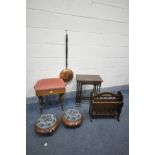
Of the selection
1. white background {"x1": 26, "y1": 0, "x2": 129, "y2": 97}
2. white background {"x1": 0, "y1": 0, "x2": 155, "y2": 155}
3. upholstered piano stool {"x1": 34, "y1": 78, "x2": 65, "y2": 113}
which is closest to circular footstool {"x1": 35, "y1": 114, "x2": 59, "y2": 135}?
upholstered piano stool {"x1": 34, "y1": 78, "x2": 65, "y2": 113}

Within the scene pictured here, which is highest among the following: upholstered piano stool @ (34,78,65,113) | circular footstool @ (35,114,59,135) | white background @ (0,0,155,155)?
white background @ (0,0,155,155)

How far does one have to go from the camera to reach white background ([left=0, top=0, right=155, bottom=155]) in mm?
451

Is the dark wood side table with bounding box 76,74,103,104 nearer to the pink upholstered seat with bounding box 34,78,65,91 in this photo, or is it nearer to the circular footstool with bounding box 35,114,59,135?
the pink upholstered seat with bounding box 34,78,65,91

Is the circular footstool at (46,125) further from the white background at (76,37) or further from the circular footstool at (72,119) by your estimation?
the white background at (76,37)

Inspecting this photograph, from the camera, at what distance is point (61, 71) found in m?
2.60
